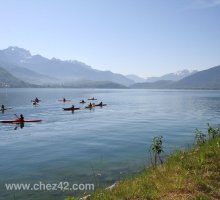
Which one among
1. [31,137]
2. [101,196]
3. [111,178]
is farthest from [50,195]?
[31,137]

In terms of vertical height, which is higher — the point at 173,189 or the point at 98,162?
the point at 173,189

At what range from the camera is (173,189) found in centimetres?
1413

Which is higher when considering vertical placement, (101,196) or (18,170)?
(101,196)

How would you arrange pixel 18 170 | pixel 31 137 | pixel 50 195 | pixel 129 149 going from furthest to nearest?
pixel 31 137, pixel 129 149, pixel 18 170, pixel 50 195

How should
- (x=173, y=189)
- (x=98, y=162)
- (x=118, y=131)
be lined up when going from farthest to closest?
(x=118, y=131)
(x=98, y=162)
(x=173, y=189)

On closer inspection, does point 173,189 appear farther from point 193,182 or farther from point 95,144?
point 95,144

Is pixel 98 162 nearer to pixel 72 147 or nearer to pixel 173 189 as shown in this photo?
pixel 72 147

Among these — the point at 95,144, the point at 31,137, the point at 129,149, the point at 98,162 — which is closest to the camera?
the point at 98,162

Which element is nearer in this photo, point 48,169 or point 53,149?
point 48,169

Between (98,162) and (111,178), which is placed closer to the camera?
(111,178)

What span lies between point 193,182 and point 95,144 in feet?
85.0

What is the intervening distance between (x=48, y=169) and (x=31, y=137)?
20.3m

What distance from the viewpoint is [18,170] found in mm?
27406

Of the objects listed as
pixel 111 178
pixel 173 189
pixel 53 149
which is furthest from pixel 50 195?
pixel 53 149
